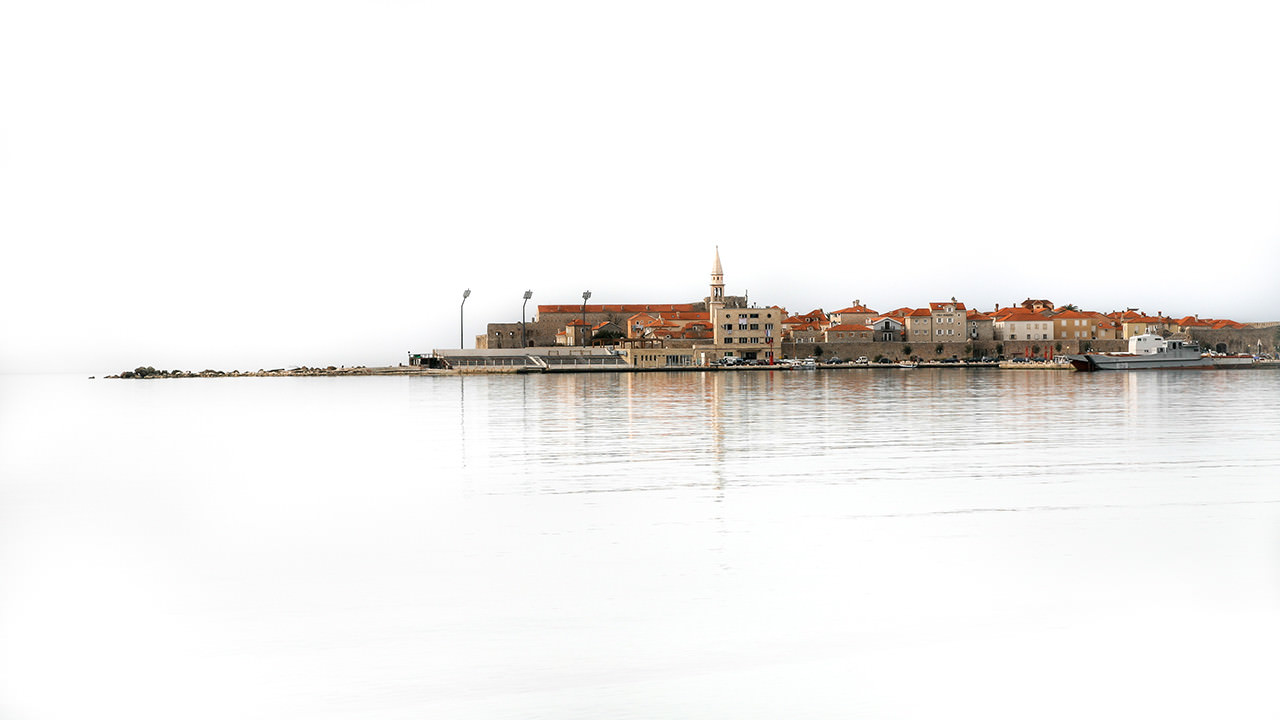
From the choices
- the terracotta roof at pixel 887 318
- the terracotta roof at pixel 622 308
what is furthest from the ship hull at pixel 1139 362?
the terracotta roof at pixel 622 308

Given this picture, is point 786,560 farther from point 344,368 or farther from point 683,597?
point 344,368

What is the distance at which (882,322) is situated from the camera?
85875mm

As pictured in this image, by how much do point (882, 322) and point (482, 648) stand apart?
3286 inches

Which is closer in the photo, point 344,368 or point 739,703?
point 739,703

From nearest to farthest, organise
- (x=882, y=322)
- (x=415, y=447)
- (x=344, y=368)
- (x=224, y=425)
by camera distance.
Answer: (x=415, y=447), (x=224, y=425), (x=882, y=322), (x=344, y=368)

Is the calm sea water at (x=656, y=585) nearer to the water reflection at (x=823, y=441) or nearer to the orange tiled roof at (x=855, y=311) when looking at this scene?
the water reflection at (x=823, y=441)

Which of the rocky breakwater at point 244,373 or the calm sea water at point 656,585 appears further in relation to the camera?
the rocky breakwater at point 244,373

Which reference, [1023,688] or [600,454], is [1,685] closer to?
[1023,688]

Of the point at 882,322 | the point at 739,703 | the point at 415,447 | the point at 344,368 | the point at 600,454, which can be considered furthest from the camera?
the point at 344,368

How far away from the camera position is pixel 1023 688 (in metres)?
4.74

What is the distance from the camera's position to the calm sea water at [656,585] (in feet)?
15.6

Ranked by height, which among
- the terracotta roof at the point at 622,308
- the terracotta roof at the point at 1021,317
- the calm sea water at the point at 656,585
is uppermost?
the terracotta roof at the point at 622,308

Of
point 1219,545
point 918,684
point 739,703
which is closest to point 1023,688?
point 918,684

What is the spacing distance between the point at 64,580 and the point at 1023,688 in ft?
22.1
